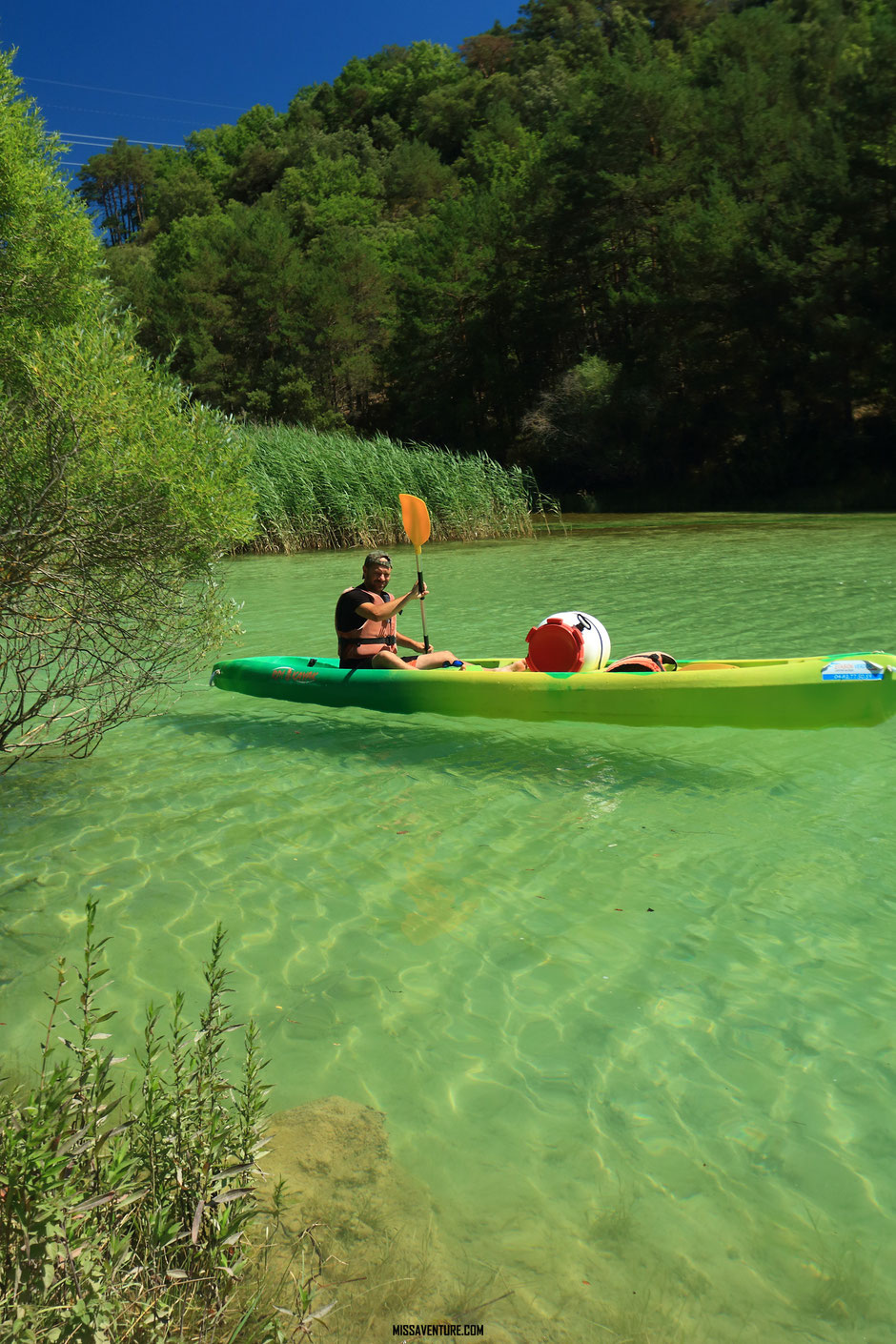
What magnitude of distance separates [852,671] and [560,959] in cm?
293

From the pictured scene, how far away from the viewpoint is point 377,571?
680 cm

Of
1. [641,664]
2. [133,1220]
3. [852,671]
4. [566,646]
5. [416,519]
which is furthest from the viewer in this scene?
[416,519]

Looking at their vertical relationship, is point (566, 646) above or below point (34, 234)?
below

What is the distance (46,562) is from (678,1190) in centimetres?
363

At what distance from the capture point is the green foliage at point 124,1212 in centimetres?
170

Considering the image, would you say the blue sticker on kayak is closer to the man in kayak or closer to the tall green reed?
the man in kayak

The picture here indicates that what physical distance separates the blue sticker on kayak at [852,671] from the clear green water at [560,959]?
0.50 metres

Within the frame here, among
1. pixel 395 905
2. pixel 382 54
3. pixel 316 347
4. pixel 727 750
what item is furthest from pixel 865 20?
pixel 382 54

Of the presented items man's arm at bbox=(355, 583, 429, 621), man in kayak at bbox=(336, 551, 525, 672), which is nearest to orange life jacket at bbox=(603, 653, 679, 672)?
man in kayak at bbox=(336, 551, 525, 672)

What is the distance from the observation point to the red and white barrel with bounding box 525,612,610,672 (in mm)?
6371

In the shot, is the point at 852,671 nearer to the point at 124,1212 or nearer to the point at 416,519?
the point at 416,519

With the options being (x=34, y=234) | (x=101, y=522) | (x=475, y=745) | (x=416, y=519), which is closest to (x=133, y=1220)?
(x=101, y=522)

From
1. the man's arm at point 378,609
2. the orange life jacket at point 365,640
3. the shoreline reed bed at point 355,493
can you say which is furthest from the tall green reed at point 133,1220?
the shoreline reed bed at point 355,493

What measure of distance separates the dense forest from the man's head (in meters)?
19.2
